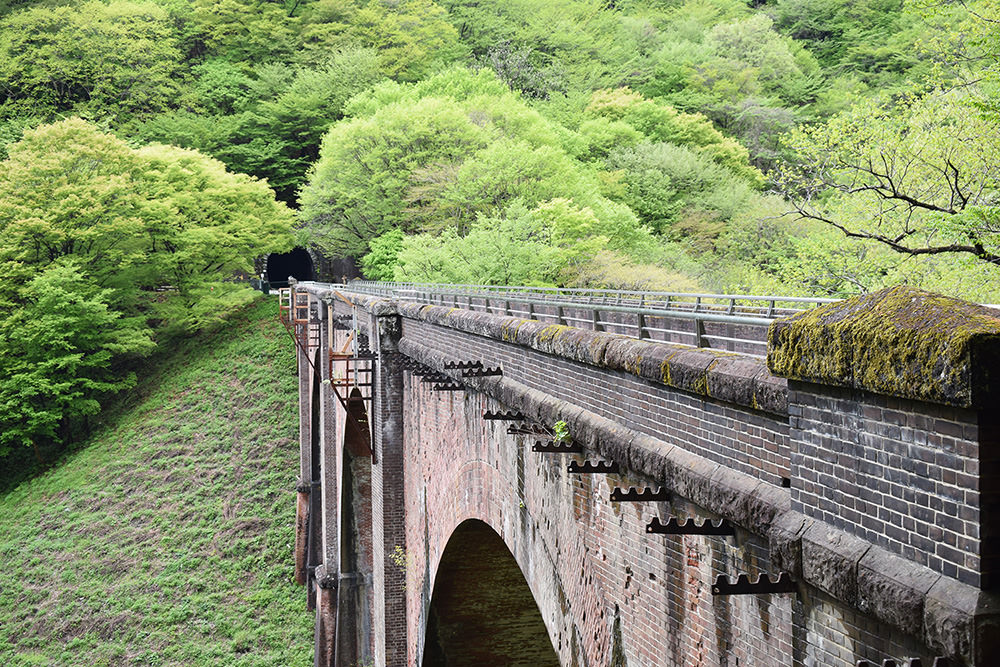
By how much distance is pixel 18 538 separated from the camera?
30.6 metres

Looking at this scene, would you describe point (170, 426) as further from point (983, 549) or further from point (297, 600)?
point (983, 549)

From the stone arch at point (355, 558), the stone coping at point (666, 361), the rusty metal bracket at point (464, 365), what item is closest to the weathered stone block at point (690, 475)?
the stone coping at point (666, 361)

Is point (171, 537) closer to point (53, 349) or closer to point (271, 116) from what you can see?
point (53, 349)

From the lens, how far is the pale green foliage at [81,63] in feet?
167

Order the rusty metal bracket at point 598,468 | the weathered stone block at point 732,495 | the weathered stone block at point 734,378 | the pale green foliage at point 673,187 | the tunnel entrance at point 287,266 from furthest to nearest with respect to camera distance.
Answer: the tunnel entrance at point 287,266 < the pale green foliage at point 673,187 < the rusty metal bracket at point 598,468 < the weathered stone block at point 734,378 < the weathered stone block at point 732,495

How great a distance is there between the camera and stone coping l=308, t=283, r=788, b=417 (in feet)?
13.8

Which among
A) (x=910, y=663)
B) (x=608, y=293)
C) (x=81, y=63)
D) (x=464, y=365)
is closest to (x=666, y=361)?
(x=910, y=663)

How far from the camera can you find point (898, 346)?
3.01m

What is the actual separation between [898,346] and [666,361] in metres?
2.17

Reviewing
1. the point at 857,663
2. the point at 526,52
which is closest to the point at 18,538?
the point at 857,663

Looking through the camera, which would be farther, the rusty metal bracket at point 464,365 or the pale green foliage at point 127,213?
the pale green foliage at point 127,213

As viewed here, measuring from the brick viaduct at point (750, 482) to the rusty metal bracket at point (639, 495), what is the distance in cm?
2

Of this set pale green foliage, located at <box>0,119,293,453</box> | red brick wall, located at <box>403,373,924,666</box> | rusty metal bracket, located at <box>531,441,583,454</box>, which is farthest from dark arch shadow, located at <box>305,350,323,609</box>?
rusty metal bracket, located at <box>531,441,583,454</box>

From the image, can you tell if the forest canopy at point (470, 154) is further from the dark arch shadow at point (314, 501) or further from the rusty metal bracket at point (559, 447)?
the rusty metal bracket at point (559, 447)
